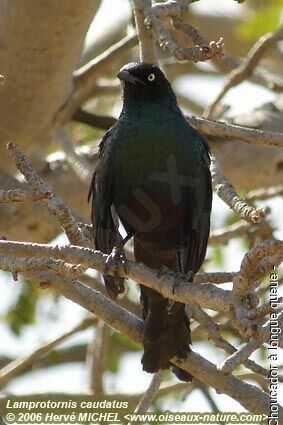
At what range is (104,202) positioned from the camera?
217 inches

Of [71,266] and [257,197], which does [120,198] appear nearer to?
[257,197]

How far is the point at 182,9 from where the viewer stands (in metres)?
4.81

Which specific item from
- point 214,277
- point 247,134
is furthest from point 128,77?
point 214,277

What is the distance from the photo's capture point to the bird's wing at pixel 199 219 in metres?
5.35

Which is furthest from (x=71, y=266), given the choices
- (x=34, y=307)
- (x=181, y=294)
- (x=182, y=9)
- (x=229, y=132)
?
(x=34, y=307)

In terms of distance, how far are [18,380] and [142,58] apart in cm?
330

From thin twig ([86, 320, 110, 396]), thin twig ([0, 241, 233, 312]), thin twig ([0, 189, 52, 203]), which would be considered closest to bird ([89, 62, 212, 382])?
thin twig ([86, 320, 110, 396])

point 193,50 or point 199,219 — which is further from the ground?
point 193,50

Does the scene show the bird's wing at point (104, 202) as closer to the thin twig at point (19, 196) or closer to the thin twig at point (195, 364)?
the thin twig at point (195, 364)

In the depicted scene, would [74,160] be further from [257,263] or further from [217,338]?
[257,263]

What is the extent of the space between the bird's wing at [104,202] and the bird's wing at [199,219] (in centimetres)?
40

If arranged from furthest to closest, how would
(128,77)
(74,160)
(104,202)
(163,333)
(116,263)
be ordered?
(74,160), (128,77), (104,202), (163,333), (116,263)

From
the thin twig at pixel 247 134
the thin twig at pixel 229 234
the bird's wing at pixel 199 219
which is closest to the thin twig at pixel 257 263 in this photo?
the thin twig at pixel 247 134

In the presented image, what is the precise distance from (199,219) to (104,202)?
521mm
